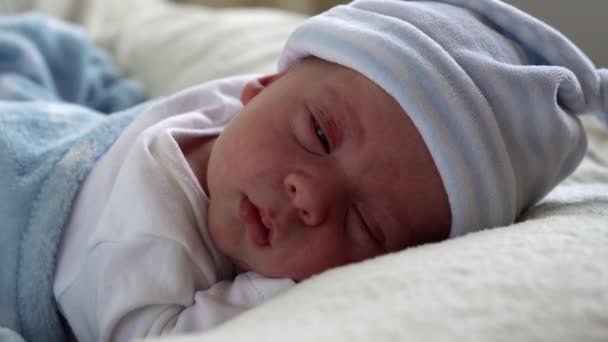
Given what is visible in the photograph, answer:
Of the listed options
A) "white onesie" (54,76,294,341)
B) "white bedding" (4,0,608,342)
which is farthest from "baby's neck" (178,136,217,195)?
"white bedding" (4,0,608,342)

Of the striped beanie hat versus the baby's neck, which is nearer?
the striped beanie hat

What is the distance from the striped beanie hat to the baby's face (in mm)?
22

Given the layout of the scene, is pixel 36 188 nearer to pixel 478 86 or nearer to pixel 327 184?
pixel 327 184

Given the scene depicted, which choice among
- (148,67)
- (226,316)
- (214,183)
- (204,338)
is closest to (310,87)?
(214,183)

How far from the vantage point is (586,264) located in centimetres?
55

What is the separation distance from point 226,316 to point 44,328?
0.25 meters

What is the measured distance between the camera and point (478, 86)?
746mm

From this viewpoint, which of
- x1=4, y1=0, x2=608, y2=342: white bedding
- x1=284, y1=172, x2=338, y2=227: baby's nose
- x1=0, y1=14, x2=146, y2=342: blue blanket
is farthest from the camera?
x1=0, y1=14, x2=146, y2=342: blue blanket

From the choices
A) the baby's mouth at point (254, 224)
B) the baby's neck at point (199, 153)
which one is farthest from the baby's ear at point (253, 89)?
the baby's mouth at point (254, 224)

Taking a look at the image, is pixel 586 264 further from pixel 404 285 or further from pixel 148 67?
pixel 148 67

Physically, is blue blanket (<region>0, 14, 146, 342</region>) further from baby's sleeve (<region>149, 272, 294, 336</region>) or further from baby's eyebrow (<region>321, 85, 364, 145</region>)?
baby's eyebrow (<region>321, 85, 364, 145</region>)

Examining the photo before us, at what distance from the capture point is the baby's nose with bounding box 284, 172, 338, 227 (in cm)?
73

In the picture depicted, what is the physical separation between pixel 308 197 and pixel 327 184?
0.03 metres

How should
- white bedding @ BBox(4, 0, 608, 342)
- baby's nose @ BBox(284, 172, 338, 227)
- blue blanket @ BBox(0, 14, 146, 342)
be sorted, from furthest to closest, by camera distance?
blue blanket @ BBox(0, 14, 146, 342), baby's nose @ BBox(284, 172, 338, 227), white bedding @ BBox(4, 0, 608, 342)
